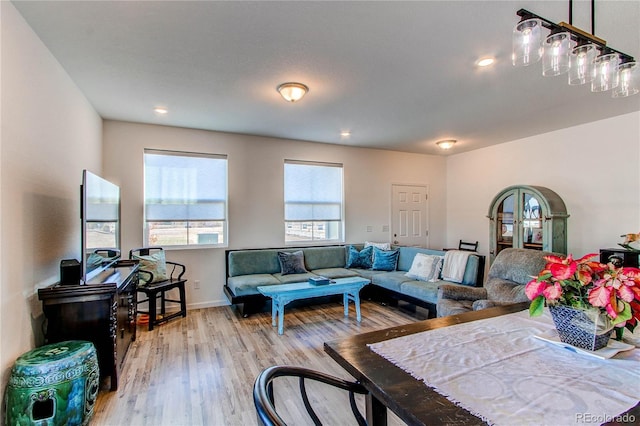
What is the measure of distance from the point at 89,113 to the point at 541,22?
4.24 m

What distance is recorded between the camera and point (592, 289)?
1.19 metres

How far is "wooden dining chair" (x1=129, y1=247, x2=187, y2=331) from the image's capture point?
371 centimetres

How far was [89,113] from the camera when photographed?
357 cm

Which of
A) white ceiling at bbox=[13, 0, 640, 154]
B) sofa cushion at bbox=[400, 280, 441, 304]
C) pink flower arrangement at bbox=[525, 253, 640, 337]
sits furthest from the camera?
sofa cushion at bbox=[400, 280, 441, 304]

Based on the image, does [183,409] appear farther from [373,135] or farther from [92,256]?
[373,135]

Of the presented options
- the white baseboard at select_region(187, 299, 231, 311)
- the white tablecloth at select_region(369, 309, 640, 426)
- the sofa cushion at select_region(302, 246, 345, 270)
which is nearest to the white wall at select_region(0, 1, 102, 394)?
the white baseboard at select_region(187, 299, 231, 311)

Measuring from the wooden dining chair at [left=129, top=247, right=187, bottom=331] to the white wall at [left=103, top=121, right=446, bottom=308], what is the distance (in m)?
0.21

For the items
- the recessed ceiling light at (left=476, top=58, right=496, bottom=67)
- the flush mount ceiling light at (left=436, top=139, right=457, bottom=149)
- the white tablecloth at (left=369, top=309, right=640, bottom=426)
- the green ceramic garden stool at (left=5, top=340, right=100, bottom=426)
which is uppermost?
the recessed ceiling light at (left=476, top=58, right=496, bottom=67)

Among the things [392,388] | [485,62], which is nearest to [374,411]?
[392,388]

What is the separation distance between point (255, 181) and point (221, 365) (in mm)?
2912

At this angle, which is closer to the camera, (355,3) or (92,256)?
(355,3)

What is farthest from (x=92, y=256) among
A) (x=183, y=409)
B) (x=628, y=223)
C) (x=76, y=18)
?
(x=628, y=223)

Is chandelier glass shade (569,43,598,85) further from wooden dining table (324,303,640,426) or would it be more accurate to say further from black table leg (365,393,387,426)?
black table leg (365,393,387,426)

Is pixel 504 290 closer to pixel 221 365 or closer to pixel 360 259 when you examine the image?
pixel 360 259
